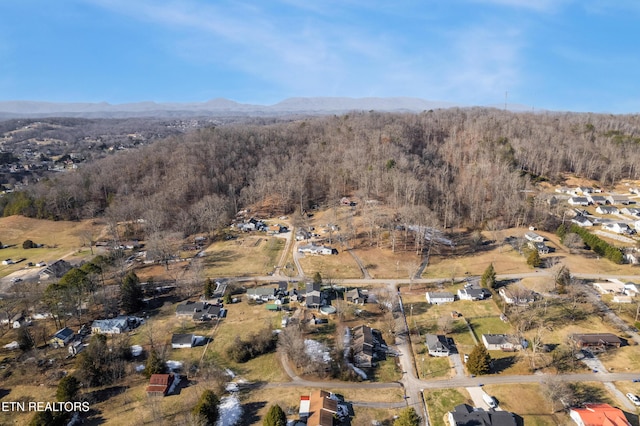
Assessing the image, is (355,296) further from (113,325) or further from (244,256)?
(113,325)

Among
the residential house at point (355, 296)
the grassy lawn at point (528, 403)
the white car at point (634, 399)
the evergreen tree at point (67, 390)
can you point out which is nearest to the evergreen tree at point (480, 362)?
the grassy lawn at point (528, 403)

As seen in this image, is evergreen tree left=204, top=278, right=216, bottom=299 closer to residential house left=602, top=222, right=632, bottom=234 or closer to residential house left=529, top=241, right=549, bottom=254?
residential house left=529, top=241, right=549, bottom=254

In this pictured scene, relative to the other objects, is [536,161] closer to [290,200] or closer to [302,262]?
[290,200]

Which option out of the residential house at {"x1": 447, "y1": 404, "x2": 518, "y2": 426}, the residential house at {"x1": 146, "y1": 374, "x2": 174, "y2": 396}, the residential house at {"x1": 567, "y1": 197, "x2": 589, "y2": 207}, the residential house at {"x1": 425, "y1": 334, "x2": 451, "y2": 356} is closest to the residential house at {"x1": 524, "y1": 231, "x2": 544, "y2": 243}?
the residential house at {"x1": 567, "y1": 197, "x2": 589, "y2": 207}

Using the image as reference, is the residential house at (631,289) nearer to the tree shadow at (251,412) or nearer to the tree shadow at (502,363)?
the tree shadow at (502,363)

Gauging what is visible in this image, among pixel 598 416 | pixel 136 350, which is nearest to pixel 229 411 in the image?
pixel 136 350

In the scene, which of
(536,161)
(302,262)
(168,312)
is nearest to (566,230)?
(536,161)
